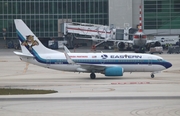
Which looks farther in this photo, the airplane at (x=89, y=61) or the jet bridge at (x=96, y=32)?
the jet bridge at (x=96, y=32)

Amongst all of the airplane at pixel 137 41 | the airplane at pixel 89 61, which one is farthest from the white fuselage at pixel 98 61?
the airplane at pixel 137 41

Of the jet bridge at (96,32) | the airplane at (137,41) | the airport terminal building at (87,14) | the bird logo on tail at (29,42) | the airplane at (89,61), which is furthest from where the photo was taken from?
the airport terminal building at (87,14)

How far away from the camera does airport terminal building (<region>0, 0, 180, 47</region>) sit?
108m

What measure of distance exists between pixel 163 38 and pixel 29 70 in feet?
155

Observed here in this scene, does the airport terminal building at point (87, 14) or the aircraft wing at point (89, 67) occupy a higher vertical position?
the airport terminal building at point (87, 14)

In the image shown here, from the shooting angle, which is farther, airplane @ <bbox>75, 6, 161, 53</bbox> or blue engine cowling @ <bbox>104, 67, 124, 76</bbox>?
airplane @ <bbox>75, 6, 161, 53</bbox>

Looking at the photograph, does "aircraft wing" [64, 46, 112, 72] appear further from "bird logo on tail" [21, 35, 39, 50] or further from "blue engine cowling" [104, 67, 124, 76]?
"bird logo on tail" [21, 35, 39, 50]

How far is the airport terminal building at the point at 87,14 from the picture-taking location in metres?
108

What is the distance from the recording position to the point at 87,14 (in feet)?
371

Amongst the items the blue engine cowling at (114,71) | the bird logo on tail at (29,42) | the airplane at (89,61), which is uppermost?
the bird logo on tail at (29,42)

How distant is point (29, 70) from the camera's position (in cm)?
6116

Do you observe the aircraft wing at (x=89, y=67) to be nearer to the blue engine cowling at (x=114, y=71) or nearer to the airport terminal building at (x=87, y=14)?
the blue engine cowling at (x=114, y=71)

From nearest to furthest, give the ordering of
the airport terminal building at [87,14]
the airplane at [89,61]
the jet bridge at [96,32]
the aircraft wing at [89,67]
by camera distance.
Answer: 1. the aircraft wing at [89,67]
2. the airplane at [89,61]
3. the jet bridge at [96,32]
4. the airport terminal building at [87,14]

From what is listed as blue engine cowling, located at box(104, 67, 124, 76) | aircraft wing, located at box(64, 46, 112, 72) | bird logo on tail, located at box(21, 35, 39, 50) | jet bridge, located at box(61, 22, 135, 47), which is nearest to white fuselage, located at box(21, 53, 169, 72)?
aircraft wing, located at box(64, 46, 112, 72)
